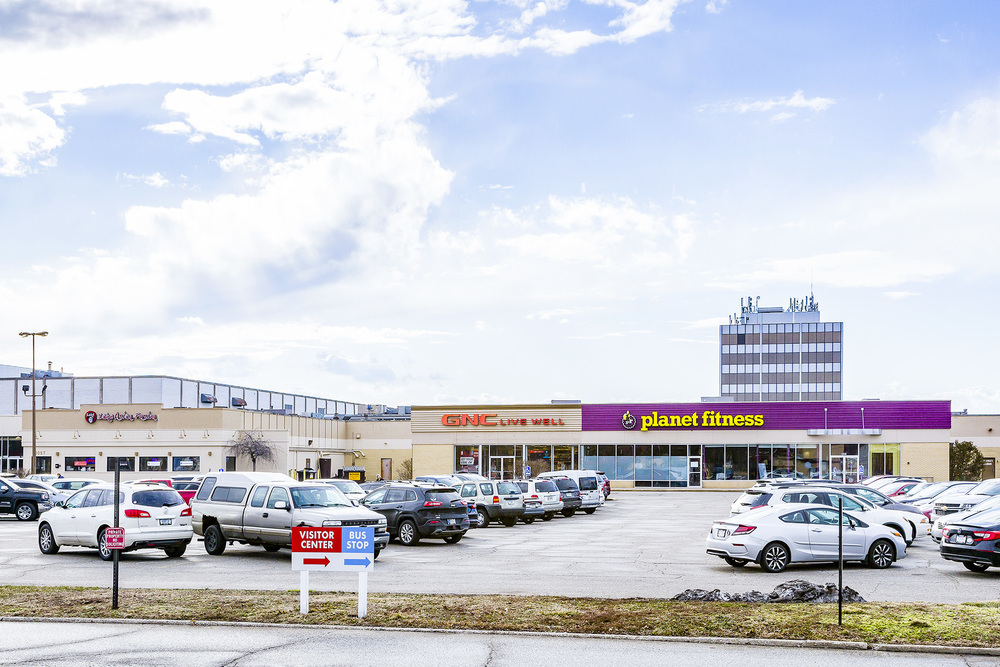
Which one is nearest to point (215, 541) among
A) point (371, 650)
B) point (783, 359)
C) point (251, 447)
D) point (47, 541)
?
point (47, 541)

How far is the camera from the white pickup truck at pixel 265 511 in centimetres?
2225

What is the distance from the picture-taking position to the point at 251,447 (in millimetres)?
67812

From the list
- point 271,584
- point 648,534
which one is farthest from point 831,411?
point 271,584

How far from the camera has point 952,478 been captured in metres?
72.5

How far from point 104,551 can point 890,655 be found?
17057mm

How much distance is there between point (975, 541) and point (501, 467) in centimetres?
5600

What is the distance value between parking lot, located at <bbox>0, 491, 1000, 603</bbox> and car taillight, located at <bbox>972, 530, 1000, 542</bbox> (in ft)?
2.43

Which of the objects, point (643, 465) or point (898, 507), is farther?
point (643, 465)

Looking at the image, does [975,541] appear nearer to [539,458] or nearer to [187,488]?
[187,488]

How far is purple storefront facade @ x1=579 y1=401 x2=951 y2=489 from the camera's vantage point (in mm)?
69312

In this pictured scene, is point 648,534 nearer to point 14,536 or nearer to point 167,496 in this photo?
point 167,496

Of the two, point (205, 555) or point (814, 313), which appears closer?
point (205, 555)

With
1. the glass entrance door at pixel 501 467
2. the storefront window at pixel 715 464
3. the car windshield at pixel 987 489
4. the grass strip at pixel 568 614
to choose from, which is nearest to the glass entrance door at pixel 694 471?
the storefront window at pixel 715 464

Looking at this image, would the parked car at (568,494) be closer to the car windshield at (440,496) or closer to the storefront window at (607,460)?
the car windshield at (440,496)
